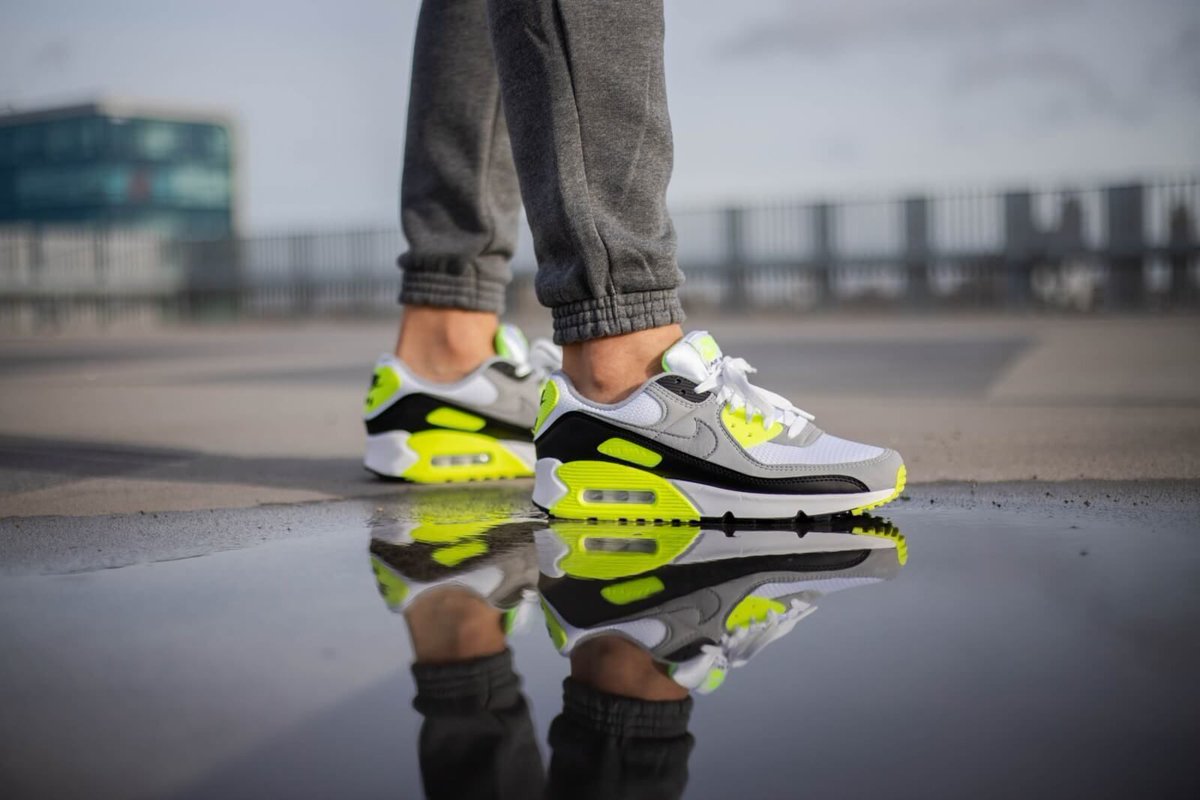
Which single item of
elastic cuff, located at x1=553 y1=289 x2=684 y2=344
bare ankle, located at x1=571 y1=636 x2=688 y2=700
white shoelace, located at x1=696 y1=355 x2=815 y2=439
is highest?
elastic cuff, located at x1=553 y1=289 x2=684 y2=344

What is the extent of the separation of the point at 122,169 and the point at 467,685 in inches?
901

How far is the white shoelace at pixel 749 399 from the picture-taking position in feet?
3.93

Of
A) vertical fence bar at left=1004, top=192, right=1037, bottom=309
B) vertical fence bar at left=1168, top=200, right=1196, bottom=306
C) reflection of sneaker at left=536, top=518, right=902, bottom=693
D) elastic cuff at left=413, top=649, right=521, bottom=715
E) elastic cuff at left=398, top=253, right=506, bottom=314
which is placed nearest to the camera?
elastic cuff at left=413, top=649, right=521, bottom=715

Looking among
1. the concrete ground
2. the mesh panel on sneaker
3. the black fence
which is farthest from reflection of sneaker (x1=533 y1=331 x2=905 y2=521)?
the black fence

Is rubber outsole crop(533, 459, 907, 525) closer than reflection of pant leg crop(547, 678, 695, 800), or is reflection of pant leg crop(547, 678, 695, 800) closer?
reflection of pant leg crop(547, 678, 695, 800)

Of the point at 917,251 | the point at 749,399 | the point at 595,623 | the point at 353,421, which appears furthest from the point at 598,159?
the point at 917,251

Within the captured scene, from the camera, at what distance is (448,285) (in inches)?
63.3

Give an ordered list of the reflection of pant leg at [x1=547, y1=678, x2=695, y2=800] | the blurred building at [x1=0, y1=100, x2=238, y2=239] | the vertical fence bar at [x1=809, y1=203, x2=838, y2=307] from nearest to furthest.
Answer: the reflection of pant leg at [x1=547, y1=678, x2=695, y2=800] → the vertical fence bar at [x1=809, y1=203, x2=838, y2=307] → the blurred building at [x1=0, y1=100, x2=238, y2=239]

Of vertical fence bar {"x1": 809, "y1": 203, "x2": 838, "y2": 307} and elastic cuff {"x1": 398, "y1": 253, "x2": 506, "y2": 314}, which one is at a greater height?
vertical fence bar {"x1": 809, "y1": 203, "x2": 838, "y2": 307}

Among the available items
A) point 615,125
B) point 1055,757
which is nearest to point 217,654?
point 1055,757

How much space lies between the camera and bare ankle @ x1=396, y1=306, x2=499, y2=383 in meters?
1.63

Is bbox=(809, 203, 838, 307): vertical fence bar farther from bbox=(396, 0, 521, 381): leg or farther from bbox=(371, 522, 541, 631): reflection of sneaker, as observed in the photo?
bbox=(371, 522, 541, 631): reflection of sneaker

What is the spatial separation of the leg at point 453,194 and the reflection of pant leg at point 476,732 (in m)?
0.99

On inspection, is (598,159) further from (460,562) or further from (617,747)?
(617,747)
